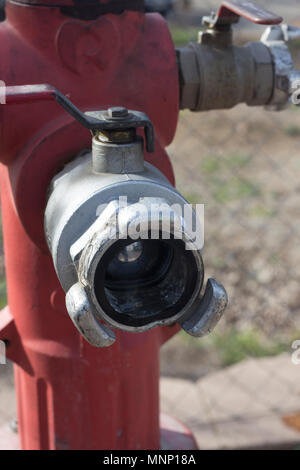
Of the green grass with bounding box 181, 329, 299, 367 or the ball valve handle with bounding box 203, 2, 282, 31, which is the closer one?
the ball valve handle with bounding box 203, 2, 282, 31

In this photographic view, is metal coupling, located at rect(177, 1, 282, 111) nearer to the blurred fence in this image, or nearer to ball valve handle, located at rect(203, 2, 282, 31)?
ball valve handle, located at rect(203, 2, 282, 31)

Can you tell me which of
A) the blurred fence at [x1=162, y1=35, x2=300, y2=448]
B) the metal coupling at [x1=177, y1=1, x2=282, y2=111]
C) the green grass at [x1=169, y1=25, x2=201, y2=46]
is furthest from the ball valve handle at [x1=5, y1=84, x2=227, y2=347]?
the green grass at [x1=169, y1=25, x2=201, y2=46]

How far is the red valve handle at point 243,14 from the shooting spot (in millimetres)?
817

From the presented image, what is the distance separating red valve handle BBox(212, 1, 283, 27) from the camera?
2.68ft

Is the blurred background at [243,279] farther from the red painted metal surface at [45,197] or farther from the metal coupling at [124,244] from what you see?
the metal coupling at [124,244]

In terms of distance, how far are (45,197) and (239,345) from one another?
1069mm

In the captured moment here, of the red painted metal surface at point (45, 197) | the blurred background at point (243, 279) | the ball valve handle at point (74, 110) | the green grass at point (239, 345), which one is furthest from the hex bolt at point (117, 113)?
the green grass at point (239, 345)

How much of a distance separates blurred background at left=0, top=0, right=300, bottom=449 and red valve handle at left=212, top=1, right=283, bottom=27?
336mm

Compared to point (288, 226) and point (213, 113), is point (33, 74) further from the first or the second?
point (213, 113)

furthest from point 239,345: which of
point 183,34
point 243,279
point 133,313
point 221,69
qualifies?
point 183,34

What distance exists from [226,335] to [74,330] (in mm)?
939

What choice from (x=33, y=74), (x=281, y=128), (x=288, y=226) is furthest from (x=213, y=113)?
(x=33, y=74)

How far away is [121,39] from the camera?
83 centimetres
